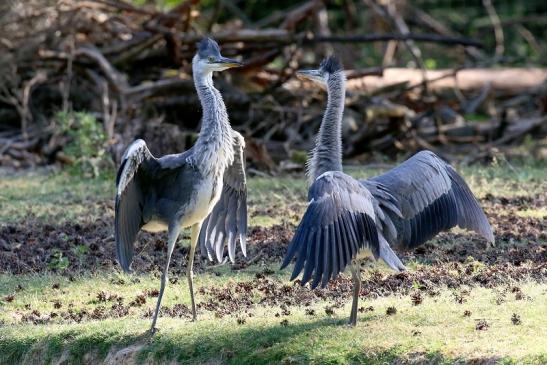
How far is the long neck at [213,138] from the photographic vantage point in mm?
6996

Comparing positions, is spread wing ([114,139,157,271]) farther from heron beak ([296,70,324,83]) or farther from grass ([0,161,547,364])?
heron beak ([296,70,324,83])

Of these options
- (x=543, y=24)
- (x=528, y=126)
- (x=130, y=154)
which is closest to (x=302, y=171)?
(x=528, y=126)

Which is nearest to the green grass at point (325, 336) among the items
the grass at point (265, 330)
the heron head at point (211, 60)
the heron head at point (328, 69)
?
the grass at point (265, 330)

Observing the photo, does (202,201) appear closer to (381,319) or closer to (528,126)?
(381,319)

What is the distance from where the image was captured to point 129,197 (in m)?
6.94

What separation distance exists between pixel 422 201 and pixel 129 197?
1.94m

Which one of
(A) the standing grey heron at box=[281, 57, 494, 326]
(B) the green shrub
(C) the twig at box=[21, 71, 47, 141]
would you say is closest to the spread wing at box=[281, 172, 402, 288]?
(A) the standing grey heron at box=[281, 57, 494, 326]

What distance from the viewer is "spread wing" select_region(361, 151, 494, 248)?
6570 mm

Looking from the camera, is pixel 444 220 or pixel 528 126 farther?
pixel 528 126

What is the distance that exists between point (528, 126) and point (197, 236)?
8.46 meters

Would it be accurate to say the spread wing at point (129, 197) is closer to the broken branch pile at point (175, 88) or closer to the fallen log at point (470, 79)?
the broken branch pile at point (175, 88)

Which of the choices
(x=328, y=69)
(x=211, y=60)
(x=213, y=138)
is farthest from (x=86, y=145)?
(x=328, y=69)

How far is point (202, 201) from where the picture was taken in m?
6.97

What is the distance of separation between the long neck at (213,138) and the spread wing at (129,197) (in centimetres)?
34
